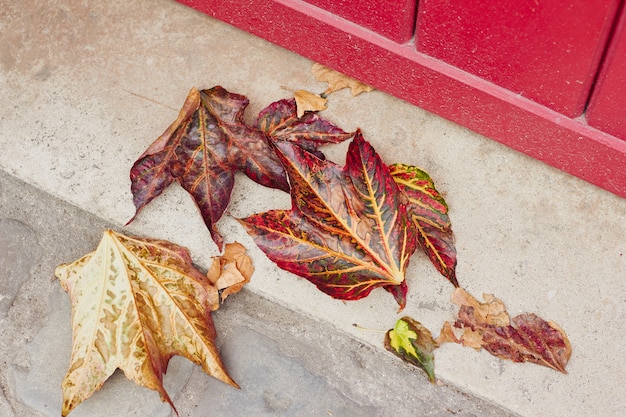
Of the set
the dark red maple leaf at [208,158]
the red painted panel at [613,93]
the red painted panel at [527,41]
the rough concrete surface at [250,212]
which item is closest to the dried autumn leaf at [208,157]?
the dark red maple leaf at [208,158]

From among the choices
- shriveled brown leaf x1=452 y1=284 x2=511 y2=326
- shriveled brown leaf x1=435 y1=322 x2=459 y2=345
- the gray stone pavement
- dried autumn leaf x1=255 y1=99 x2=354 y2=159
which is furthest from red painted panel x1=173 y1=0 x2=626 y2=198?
the gray stone pavement

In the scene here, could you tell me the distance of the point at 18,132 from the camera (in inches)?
93.8

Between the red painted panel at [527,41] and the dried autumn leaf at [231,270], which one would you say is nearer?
the red painted panel at [527,41]

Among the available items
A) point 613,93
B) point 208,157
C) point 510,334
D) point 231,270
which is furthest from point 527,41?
point 231,270

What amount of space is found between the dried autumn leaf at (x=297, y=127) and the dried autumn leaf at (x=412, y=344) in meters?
0.53

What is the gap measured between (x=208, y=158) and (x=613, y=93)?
1045 millimetres

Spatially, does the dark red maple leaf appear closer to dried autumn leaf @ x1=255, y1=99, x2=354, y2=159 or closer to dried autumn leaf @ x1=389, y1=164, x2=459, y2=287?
dried autumn leaf @ x1=255, y1=99, x2=354, y2=159

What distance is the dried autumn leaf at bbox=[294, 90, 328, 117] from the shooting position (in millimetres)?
2293

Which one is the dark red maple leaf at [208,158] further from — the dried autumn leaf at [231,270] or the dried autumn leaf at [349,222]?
the dried autumn leaf at [349,222]

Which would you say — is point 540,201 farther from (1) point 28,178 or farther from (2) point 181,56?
(1) point 28,178

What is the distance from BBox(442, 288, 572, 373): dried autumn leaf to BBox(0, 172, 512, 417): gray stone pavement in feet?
0.49

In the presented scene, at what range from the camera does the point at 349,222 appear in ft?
6.61

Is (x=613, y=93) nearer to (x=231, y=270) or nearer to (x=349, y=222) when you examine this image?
(x=349, y=222)

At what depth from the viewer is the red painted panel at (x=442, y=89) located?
6.85 ft
